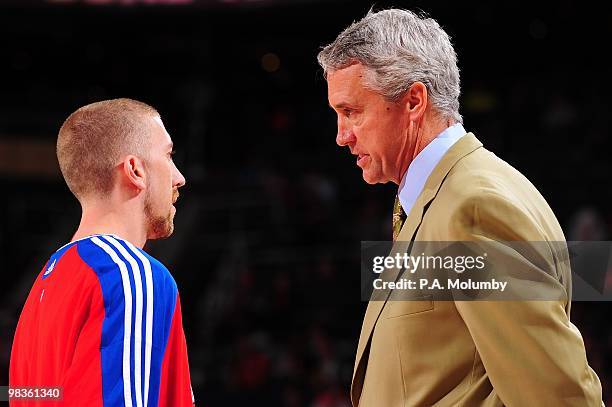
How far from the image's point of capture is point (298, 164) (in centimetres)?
1210

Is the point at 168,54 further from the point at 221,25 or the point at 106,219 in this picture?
the point at 106,219

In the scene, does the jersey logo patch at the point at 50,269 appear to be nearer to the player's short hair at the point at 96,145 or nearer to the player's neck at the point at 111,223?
the player's neck at the point at 111,223

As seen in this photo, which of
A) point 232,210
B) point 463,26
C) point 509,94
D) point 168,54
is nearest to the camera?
point 232,210

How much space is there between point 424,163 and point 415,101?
0.15m

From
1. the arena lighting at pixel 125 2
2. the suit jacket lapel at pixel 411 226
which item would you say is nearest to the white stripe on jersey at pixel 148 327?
the suit jacket lapel at pixel 411 226

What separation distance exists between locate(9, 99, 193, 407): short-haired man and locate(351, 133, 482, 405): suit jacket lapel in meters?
0.45

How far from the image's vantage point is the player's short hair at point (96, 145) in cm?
228

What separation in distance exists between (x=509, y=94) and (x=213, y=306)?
621cm

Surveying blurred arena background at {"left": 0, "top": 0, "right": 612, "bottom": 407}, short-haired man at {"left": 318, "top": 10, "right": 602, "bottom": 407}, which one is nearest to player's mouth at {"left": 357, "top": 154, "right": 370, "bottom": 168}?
short-haired man at {"left": 318, "top": 10, "right": 602, "bottom": 407}

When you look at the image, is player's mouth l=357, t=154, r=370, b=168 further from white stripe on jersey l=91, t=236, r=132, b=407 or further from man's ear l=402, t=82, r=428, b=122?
white stripe on jersey l=91, t=236, r=132, b=407

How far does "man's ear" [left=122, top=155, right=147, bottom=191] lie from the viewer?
7.46 feet

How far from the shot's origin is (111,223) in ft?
7.45

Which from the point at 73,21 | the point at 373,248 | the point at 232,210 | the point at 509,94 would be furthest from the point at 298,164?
the point at 373,248

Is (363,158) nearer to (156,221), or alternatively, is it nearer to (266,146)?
(156,221)
